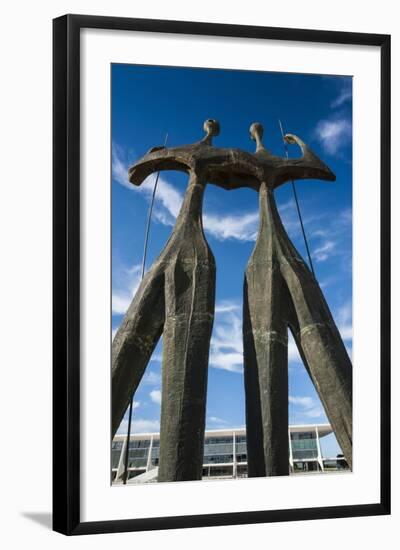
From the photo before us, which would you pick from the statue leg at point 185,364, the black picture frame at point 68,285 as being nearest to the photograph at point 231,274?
the statue leg at point 185,364

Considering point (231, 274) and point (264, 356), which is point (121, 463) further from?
point (231, 274)

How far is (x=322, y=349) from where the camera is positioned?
19.5ft

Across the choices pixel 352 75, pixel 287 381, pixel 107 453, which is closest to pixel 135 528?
pixel 107 453

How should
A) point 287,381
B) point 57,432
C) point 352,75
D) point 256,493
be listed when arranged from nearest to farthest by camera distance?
point 57,432 < point 256,493 < point 352,75 < point 287,381

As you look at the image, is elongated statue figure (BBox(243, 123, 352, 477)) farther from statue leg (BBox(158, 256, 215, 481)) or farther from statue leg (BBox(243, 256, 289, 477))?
statue leg (BBox(158, 256, 215, 481))

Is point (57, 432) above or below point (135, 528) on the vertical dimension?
above

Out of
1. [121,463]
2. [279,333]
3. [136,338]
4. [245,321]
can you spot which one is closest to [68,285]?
[136,338]

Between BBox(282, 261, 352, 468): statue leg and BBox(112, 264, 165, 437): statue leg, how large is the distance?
0.92 meters

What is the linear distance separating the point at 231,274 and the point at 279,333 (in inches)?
20.6

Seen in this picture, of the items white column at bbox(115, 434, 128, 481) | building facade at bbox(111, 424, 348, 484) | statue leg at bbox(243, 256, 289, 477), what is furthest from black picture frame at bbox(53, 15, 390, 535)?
statue leg at bbox(243, 256, 289, 477)

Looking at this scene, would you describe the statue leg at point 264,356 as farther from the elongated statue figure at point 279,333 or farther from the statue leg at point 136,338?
the statue leg at point 136,338
